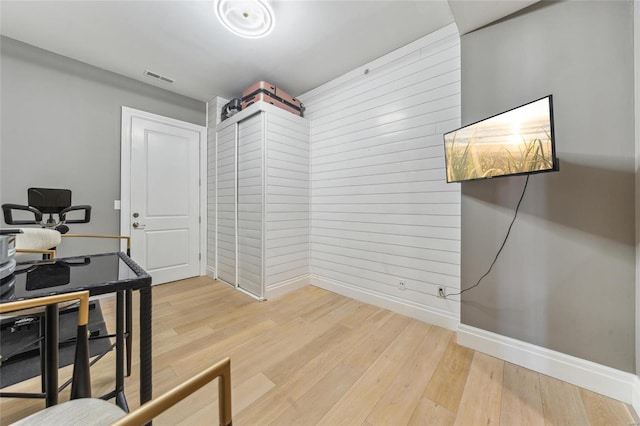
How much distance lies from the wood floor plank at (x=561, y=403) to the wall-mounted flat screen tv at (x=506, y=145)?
1.30 m

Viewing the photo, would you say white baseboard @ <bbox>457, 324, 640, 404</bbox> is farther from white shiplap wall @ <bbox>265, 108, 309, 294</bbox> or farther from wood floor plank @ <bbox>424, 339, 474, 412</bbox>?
white shiplap wall @ <bbox>265, 108, 309, 294</bbox>

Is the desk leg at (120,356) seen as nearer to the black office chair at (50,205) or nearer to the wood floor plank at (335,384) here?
the wood floor plank at (335,384)

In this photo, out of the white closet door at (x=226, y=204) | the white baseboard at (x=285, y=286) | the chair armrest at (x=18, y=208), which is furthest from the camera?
the white closet door at (x=226, y=204)

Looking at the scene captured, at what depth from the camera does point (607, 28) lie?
138cm

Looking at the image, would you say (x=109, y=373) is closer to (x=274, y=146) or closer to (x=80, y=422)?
(x=80, y=422)

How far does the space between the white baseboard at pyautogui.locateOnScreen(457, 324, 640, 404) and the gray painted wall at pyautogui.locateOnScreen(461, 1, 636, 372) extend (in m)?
0.04

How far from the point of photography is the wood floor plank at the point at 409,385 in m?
1.22

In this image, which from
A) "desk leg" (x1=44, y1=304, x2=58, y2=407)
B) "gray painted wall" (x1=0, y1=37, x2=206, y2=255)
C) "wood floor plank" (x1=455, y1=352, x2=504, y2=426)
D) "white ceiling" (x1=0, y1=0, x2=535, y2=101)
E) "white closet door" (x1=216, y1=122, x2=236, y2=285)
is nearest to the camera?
"desk leg" (x1=44, y1=304, x2=58, y2=407)

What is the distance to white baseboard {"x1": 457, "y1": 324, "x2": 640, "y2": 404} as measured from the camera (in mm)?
1303

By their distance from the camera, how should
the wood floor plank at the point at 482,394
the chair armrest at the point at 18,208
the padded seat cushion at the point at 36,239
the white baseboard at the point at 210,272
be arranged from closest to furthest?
the padded seat cushion at the point at 36,239 < the wood floor plank at the point at 482,394 < the chair armrest at the point at 18,208 < the white baseboard at the point at 210,272

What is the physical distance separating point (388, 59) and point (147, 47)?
8.12 ft

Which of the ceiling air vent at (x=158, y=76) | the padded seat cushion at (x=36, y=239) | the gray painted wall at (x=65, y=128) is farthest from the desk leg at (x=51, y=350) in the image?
the ceiling air vent at (x=158, y=76)

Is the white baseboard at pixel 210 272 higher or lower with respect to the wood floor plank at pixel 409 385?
higher

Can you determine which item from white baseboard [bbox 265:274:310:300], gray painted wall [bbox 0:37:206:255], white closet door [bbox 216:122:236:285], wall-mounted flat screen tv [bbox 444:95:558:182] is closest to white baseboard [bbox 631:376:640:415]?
wall-mounted flat screen tv [bbox 444:95:558:182]
